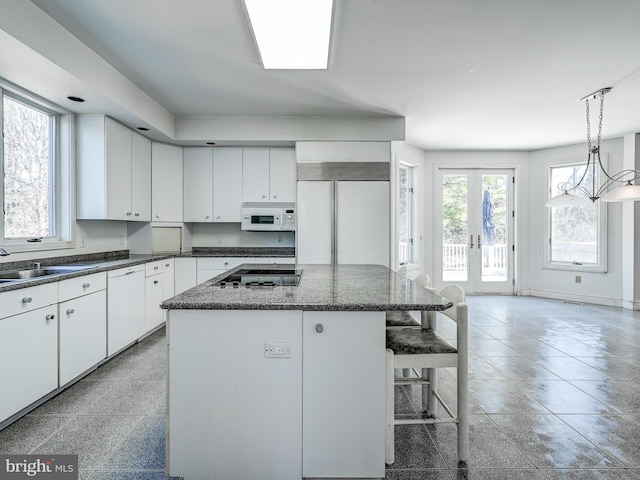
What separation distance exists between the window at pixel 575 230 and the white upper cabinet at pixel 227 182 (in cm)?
526

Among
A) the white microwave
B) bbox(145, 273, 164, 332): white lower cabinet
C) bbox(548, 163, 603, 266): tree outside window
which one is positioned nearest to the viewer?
bbox(145, 273, 164, 332): white lower cabinet

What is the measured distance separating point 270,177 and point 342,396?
365 centimetres

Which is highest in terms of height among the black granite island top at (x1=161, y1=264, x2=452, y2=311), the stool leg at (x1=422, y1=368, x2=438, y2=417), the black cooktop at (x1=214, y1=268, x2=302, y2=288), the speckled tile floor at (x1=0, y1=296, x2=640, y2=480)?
the black cooktop at (x1=214, y1=268, x2=302, y2=288)

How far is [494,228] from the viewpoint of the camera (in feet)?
21.0

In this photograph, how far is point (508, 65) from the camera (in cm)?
302

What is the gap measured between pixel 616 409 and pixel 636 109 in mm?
Answer: 3626

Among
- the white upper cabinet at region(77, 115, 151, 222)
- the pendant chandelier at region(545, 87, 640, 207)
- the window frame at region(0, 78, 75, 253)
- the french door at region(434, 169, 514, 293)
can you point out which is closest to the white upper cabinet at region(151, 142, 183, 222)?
the white upper cabinet at region(77, 115, 151, 222)

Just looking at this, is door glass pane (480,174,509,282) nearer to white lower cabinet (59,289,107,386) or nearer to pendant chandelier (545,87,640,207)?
pendant chandelier (545,87,640,207)

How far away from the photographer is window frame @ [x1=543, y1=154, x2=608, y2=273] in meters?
5.55

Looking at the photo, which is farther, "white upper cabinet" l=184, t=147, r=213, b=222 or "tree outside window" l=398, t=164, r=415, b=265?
"tree outside window" l=398, t=164, r=415, b=265

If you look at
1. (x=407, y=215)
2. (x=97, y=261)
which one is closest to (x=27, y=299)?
(x=97, y=261)

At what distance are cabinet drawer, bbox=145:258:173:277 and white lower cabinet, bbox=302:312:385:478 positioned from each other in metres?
2.86

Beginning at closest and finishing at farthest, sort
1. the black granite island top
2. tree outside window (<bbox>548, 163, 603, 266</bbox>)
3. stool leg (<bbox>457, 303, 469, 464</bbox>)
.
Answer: the black granite island top, stool leg (<bbox>457, 303, 469, 464</bbox>), tree outside window (<bbox>548, 163, 603, 266</bbox>)

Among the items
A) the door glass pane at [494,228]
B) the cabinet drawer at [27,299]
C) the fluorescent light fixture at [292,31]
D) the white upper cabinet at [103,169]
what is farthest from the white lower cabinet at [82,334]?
the door glass pane at [494,228]
